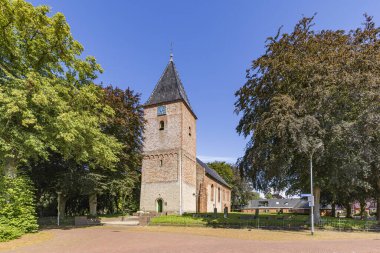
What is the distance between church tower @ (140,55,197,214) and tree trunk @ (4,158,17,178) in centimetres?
1919

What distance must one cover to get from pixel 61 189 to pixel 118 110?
374 inches

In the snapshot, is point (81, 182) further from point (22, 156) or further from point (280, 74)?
point (280, 74)

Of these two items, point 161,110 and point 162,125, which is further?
point 161,110

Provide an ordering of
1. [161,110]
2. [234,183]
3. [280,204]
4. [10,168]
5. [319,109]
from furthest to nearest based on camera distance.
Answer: [280,204] < [234,183] < [161,110] < [319,109] < [10,168]

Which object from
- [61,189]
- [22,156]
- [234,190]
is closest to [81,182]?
[61,189]

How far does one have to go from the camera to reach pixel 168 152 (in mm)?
36719

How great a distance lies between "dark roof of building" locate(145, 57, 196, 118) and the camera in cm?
3834

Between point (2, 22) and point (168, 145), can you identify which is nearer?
point (2, 22)

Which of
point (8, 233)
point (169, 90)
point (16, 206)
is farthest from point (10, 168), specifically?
point (169, 90)

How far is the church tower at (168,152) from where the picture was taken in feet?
117

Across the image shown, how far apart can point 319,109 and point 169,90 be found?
870 inches

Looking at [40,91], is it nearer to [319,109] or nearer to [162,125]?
[319,109]

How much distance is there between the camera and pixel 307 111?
859 inches

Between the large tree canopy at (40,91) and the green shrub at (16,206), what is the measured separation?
1.54 metres
